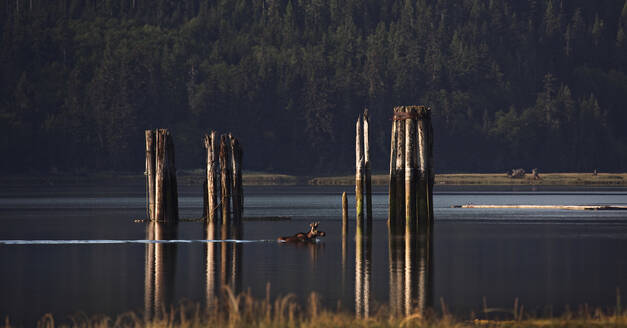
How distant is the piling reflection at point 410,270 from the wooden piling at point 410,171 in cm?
55

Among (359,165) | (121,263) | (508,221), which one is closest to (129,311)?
(121,263)

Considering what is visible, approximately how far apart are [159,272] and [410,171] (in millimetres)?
14919

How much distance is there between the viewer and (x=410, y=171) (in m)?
49.2

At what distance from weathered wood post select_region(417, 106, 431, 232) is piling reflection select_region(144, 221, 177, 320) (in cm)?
1012

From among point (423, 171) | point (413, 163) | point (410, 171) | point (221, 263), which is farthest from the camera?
point (423, 171)

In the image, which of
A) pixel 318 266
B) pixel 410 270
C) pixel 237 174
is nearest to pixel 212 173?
pixel 237 174

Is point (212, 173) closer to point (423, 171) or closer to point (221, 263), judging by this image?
point (423, 171)

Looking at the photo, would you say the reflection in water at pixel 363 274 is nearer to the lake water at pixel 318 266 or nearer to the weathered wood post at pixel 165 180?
the lake water at pixel 318 266

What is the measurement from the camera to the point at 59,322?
2653 centimetres

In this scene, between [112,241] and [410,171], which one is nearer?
[410,171]

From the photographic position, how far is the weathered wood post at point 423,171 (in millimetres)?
49500

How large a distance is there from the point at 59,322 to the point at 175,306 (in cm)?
328

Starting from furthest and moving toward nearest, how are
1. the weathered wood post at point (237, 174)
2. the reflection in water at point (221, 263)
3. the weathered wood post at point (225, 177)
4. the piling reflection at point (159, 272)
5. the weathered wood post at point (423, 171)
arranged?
the weathered wood post at point (225, 177)
the weathered wood post at point (237, 174)
the weathered wood post at point (423, 171)
the reflection in water at point (221, 263)
the piling reflection at point (159, 272)

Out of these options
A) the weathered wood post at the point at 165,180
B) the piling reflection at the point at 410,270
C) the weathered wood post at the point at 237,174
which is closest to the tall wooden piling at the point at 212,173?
the weathered wood post at the point at 237,174
